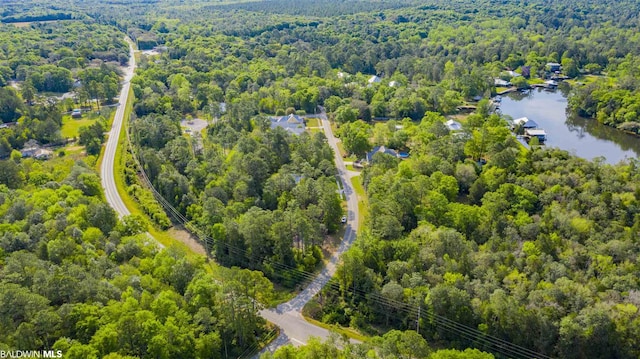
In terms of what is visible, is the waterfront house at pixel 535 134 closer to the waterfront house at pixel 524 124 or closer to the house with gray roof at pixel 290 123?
the waterfront house at pixel 524 124

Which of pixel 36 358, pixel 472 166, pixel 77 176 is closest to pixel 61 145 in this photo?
pixel 77 176

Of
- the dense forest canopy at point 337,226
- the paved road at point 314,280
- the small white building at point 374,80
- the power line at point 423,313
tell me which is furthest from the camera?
the small white building at point 374,80

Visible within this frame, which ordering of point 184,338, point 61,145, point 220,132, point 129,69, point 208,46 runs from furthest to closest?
point 208,46, point 129,69, point 61,145, point 220,132, point 184,338

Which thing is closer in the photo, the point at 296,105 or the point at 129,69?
the point at 296,105

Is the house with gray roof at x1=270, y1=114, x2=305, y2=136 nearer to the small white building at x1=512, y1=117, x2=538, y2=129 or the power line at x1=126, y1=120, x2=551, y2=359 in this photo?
the power line at x1=126, y1=120, x2=551, y2=359

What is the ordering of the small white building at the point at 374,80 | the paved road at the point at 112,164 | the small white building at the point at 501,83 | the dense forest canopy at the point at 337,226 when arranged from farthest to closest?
1. the small white building at the point at 501,83
2. the small white building at the point at 374,80
3. the paved road at the point at 112,164
4. the dense forest canopy at the point at 337,226

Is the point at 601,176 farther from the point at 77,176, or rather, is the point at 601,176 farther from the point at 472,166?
the point at 77,176

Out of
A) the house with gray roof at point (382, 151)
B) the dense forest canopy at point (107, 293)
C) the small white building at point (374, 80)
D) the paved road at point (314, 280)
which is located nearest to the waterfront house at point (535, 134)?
the house with gray roof at point (382, 151)

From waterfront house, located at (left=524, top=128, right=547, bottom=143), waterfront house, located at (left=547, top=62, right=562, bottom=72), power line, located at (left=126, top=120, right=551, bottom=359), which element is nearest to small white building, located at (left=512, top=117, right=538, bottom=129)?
waterfront house, located at (left=524, top=128, right=547, bottom=143)
